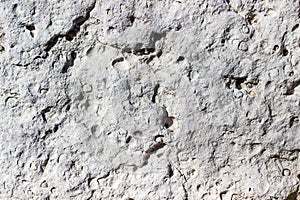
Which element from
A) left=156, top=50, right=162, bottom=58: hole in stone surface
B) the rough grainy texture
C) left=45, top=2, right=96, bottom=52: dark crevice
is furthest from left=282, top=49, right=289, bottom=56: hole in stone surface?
left=45, top=2, right=96, bottom=52: dark crevice

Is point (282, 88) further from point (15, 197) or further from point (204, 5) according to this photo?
point (15, 197)

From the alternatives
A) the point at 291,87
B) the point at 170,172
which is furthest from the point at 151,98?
the point at 291,87

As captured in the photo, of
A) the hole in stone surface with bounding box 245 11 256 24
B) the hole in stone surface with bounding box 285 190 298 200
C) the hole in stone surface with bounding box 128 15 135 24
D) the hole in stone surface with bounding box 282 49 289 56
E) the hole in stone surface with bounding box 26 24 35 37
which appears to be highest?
the hole in stone surface with bounding box 245 11 256 24

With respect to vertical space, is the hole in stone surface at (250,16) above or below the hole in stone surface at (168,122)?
above

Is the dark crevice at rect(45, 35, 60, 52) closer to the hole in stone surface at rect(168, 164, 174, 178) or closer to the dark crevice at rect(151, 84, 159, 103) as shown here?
the dark crevice at rect(151, 84, 159, 103)

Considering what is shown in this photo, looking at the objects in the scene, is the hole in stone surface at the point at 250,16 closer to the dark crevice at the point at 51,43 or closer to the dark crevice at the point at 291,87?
the dark crevice at the point at 291,87

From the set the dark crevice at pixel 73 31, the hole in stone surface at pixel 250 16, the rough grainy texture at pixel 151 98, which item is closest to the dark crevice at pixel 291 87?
the rough grainy texture at pixel 151 98

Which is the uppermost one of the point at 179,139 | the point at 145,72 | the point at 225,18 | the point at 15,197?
the point at 225,18

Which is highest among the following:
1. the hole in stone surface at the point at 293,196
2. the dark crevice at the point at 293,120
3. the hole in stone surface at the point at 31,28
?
the hole in stone surface at the point at 31,28

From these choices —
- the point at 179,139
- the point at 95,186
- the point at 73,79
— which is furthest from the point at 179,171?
the point at 73,79
